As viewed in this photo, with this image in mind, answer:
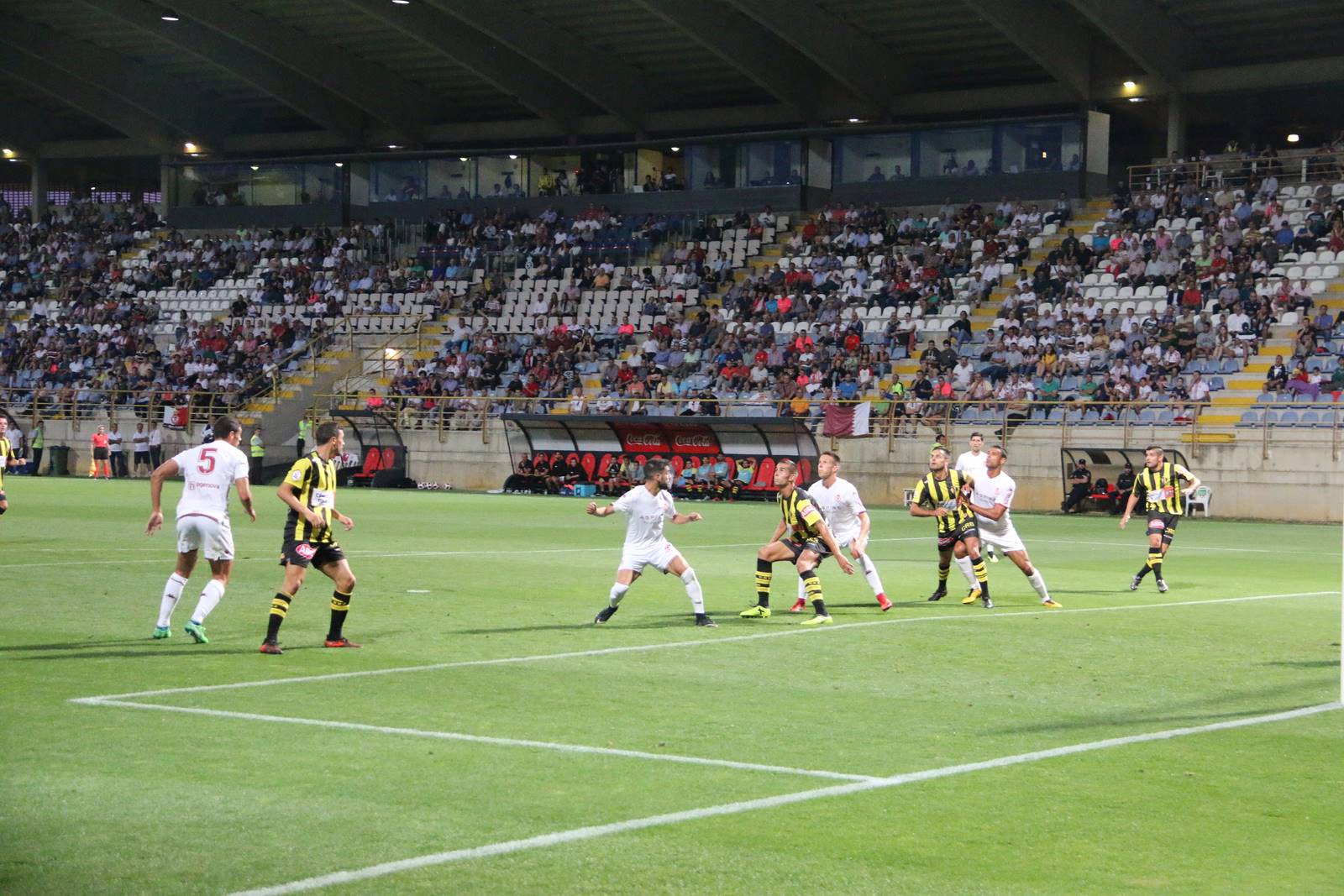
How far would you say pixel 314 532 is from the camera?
46.8ft

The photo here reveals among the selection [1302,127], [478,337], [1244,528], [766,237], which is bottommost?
[1244,528]

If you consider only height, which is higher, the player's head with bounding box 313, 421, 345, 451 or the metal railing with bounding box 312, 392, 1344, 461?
the metal railing with bounding box 312, 392, 1344, 461

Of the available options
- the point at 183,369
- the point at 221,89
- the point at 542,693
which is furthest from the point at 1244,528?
the point at 221,89

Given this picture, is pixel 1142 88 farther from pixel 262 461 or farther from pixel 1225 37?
pixel 262 461

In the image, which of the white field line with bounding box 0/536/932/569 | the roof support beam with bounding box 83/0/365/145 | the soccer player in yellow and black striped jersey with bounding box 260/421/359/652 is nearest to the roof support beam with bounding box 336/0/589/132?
the roof support beam with bounding box 83/0/365/145

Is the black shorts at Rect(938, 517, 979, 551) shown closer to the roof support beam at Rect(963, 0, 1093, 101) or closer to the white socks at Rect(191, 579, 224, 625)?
the white socks at Rect(191, 579, 224, 625)

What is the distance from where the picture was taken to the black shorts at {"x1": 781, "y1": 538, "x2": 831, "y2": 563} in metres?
17.7

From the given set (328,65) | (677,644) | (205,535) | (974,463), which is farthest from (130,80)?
(677,644)

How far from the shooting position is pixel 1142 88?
53031mm

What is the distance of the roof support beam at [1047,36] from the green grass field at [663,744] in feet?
100

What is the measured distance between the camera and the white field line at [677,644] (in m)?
12.0

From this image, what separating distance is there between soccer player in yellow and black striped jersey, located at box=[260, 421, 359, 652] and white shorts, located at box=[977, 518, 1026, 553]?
27.9ft

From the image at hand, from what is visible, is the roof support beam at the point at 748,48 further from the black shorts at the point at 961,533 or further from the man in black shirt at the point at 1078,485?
the black shorts at the point at 961,533

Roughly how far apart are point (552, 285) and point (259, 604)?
4155 centimetres
